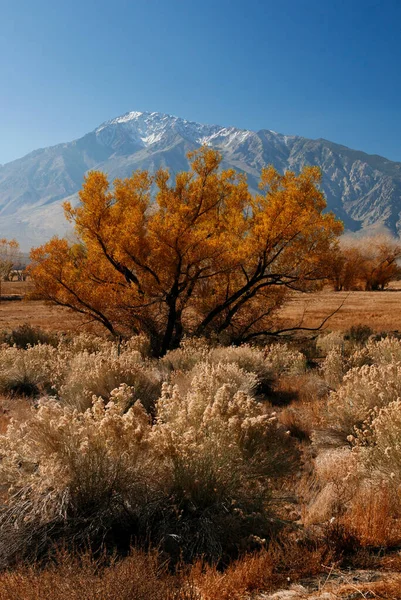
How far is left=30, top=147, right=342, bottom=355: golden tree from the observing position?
1288cm

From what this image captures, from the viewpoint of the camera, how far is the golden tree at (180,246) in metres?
12.9

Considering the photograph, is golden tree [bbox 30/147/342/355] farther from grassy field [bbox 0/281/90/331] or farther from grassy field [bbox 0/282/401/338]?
grassy field [bbox 0/282/401/338]

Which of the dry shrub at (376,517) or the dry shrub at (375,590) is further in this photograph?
the dry shrub at (376,517)

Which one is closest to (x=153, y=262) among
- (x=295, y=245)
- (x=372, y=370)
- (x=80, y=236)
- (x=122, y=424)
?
(x=80, y=236)

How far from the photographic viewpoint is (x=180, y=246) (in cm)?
1248

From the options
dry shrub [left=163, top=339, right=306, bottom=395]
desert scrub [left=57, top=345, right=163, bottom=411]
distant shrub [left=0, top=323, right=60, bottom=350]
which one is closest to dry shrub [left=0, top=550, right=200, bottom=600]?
desert scrub [left=57, top=345, right=163, bottom=411]

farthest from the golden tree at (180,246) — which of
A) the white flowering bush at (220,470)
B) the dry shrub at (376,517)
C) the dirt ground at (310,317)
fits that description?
the dry shrub at (376,517)

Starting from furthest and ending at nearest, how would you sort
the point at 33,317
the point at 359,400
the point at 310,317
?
the point at 33,317, the point at 310,317, the point at 359,400

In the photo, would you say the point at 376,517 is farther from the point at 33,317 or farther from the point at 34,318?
the point at 33,317

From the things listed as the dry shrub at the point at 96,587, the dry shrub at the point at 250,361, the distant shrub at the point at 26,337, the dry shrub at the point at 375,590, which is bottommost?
the distant shrub at the point at 26,337

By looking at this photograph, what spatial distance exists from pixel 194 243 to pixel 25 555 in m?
10.3

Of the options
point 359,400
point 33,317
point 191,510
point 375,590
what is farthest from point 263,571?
point 33,317

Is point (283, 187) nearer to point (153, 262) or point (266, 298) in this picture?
point (266, 298)

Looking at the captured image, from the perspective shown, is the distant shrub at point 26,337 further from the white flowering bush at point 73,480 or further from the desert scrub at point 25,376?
the white flowering bush at point 73,480
